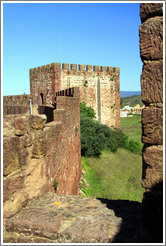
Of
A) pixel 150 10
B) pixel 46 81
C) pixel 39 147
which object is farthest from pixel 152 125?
pixel 46 81

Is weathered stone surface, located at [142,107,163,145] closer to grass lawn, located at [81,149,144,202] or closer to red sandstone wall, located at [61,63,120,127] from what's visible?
grass lawn, located at [81,149,144,202]

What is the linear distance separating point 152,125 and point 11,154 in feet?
5.43

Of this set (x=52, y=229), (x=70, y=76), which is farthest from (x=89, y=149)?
(x=52, y=229)

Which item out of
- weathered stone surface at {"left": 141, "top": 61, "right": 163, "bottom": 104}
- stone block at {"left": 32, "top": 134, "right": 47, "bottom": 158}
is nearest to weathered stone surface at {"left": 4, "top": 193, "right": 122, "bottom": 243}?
stone block at {"left": 32, "top": 134, "right": 47, "bottom": 158}

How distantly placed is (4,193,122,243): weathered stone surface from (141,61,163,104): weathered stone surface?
151 centimetres

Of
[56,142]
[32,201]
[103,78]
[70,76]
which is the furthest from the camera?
[103,78]

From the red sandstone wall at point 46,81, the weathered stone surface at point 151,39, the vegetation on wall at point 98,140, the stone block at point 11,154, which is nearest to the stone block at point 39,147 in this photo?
the stone block at point 11,154

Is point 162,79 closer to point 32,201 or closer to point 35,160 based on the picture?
point 35,160

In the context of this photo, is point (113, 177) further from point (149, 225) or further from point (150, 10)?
point (150, 10)

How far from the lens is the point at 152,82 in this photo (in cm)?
241

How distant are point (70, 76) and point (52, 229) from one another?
61.5ft

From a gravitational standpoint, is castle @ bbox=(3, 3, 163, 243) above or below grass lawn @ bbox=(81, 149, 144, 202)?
above

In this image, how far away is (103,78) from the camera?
22.7 meters

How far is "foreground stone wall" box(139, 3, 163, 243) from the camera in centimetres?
237
